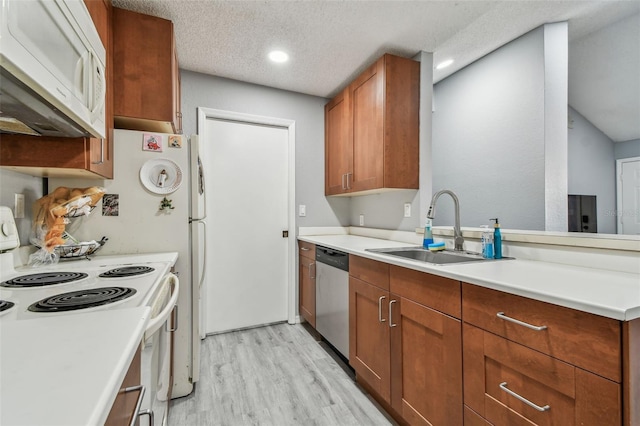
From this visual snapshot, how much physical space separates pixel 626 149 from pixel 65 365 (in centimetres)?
367

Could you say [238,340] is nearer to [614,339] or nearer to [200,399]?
[200,399]

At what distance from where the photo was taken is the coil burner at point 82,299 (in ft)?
2.36

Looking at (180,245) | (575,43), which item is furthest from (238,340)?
(575,43)

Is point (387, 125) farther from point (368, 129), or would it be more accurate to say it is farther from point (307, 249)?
point (307, 249)

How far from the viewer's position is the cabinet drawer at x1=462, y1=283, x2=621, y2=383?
73cm

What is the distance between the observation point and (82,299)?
79 centimetres

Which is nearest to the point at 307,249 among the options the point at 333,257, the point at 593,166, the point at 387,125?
the point at 333,257

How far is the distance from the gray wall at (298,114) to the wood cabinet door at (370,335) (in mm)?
1288

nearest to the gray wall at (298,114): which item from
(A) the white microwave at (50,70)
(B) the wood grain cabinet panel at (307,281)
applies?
(B) the wood grain cabinet panel at (307,281)

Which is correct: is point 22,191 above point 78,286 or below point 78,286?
above

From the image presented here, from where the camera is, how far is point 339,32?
1970 millimetres

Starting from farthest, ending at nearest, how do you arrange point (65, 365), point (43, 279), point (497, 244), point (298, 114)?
point (298, 114) → point (497, 244) → point (43, 279) → point (65, 365)

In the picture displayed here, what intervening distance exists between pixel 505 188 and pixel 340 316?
1.64 meters

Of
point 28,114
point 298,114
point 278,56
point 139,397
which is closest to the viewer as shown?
point 139,397
